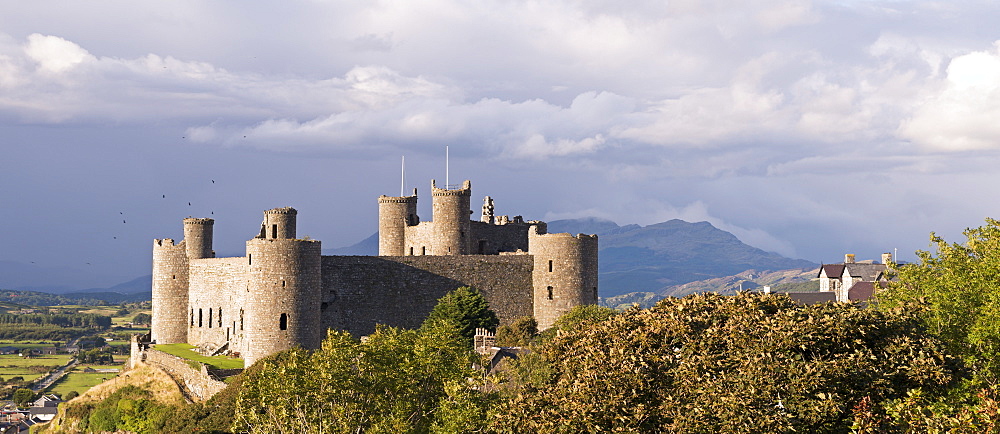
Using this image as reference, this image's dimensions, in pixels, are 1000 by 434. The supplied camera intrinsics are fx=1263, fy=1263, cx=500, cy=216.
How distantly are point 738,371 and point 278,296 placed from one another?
40.5m

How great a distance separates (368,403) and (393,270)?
34013 mm

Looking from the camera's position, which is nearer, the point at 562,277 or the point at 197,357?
the point at 197,357

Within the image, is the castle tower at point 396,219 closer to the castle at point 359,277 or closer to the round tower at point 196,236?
the castle at point 359,277

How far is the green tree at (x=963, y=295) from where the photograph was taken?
43812 mm

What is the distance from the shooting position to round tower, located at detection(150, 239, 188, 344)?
85.1m

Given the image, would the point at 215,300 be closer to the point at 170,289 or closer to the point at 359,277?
the point at 170,289

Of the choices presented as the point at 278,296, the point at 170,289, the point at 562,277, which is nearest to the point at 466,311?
the point at 562,277

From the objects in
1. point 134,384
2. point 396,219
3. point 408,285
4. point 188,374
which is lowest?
point 134,384

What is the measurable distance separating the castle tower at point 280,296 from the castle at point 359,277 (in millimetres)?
55

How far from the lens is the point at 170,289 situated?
85.2 meters

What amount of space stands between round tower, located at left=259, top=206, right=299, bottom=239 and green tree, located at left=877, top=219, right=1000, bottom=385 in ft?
126

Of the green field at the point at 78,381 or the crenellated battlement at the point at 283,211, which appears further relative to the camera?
the green field at the point at 78,381

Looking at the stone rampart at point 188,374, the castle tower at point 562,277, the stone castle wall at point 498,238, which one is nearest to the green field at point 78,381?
the stone rampart at point 188,374

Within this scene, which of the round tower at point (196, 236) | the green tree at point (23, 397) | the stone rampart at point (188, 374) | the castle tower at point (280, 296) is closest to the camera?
the stone rampart at point (188, 374)
